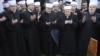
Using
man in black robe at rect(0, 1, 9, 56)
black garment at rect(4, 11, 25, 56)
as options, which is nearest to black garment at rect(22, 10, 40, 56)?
black garment at rect(4, 11, 25, 56)

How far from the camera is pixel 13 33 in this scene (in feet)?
25.7

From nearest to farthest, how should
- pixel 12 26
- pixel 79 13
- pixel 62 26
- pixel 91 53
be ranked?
pixel 91 53, pixel 12 26, pixel 62 26, pixel 79 13

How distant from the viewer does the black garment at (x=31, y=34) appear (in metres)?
8.09

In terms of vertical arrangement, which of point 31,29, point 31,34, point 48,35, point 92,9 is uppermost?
point 92,9

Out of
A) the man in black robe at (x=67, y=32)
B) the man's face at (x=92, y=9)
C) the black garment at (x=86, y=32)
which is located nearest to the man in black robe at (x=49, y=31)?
the man in black robe at (x=67, y=32)

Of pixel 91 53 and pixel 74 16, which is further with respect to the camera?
pixel 74 16

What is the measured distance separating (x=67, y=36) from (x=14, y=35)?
5.56 ft

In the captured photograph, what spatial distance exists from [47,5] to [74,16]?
0.93m

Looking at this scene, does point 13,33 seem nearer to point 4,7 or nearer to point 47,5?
point 4,7

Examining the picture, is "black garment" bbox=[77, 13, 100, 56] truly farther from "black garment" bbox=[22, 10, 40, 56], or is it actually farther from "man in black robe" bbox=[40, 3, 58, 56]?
"black garment" bbox=[22, 10, 40, 56]

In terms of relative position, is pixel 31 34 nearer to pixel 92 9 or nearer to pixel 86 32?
pixel 86 32

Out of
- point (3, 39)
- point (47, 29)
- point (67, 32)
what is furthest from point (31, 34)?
point (67, 32)

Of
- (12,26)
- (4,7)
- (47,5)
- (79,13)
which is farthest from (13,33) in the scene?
(79,13)

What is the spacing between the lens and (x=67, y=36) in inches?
331
